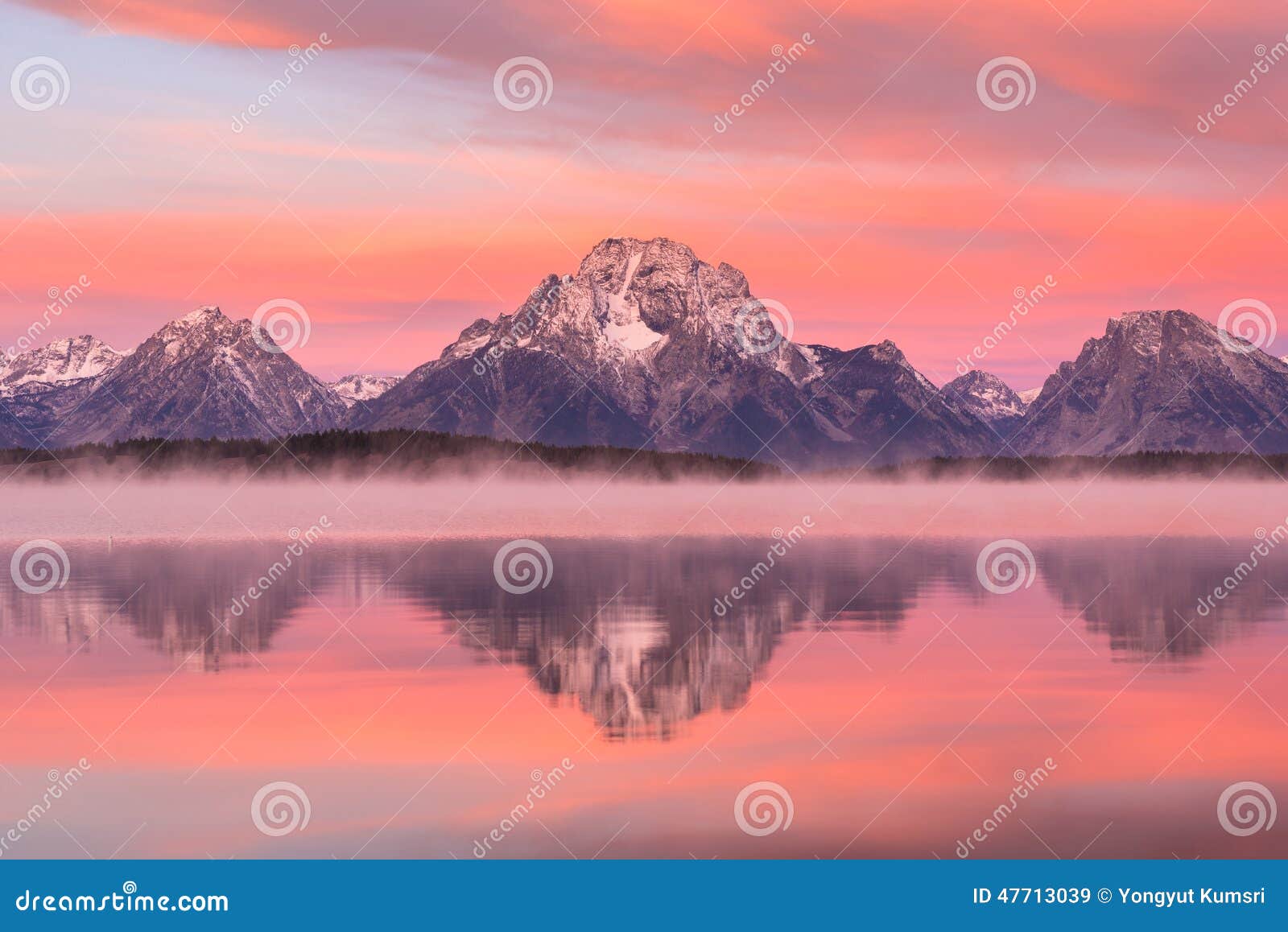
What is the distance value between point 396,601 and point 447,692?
26.3 meters

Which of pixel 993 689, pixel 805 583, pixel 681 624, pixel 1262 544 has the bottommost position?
pixel 993 689

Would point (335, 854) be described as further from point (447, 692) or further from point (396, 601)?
point (396, 601)

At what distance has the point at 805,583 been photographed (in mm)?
77062

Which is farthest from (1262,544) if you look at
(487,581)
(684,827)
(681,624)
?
(684,827)
